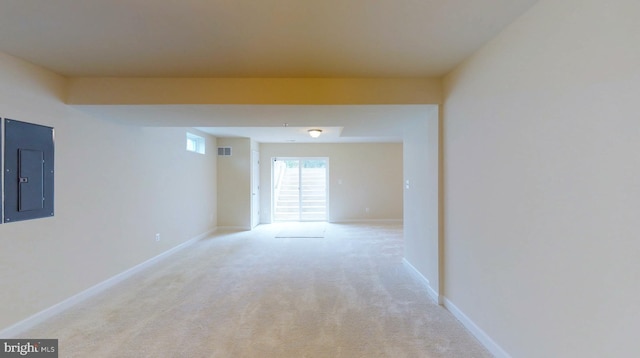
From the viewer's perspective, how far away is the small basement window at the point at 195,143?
607cm

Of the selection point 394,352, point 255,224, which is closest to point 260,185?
point 255,224

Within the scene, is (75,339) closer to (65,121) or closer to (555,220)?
(65,121)

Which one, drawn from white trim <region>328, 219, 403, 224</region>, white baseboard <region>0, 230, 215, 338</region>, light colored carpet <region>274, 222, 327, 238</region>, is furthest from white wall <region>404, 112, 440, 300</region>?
white trim <region>328, 219, 403, 224</region>

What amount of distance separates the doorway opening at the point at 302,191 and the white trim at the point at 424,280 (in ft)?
15.5

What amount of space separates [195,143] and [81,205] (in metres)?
3.40

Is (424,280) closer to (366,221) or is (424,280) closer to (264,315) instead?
(264,315)

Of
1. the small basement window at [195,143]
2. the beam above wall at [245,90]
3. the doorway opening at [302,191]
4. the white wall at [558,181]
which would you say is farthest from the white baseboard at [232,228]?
the white wall at [558,181]

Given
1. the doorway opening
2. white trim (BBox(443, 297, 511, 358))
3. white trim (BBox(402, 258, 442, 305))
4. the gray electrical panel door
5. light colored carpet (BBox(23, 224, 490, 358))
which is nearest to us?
white trim (BBox(443, 297, 511, 358))

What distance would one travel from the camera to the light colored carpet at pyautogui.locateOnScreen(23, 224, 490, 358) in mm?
2283

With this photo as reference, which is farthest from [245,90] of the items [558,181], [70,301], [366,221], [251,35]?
[366,221]

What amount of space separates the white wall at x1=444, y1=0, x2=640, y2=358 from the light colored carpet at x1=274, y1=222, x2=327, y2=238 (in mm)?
4554

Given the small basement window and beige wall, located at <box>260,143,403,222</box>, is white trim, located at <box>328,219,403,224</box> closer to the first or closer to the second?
beige wall, located at <box>260,143,403,222</box>

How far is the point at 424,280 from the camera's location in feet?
11.6

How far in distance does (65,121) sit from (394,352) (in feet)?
12.3
